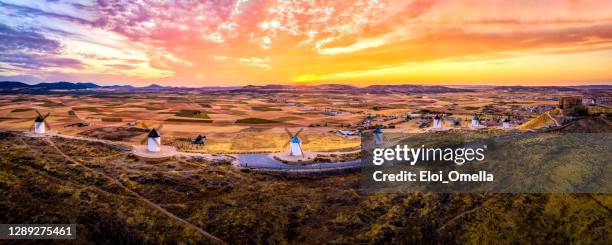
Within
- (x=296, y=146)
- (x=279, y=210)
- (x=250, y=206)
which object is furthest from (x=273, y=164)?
(x=279, y=210)

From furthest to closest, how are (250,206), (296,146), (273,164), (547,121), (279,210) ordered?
(547,121) → (296,146) → (273,164) → (250,206) → (279,210)

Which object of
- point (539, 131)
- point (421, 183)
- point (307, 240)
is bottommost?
point (307, 240)

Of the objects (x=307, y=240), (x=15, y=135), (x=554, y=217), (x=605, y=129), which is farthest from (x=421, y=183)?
(x=15, y=135)

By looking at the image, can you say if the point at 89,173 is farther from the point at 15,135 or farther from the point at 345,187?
the point at 345,187

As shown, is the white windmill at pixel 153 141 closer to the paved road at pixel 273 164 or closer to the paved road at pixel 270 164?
the paved road at pixel 270 164

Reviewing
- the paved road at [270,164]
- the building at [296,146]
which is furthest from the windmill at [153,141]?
the building at [296,146]

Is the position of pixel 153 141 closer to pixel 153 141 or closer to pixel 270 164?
pixel 153 141

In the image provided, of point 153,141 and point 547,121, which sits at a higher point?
→ point 547,121

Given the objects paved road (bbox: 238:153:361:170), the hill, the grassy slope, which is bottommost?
the grassy slope

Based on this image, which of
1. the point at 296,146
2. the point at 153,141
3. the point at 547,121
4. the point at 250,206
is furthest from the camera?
the point at 547,121

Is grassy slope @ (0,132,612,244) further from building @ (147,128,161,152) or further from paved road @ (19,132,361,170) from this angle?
building @ (147,128,161,152)

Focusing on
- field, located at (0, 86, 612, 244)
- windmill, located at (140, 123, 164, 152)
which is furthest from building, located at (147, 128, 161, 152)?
field, located at (0, 86, 612, 244)
